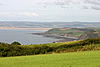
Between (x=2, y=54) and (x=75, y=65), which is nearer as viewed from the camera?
(x=75, y=65)

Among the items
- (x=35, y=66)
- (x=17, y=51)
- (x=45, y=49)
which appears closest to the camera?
(x=35, y=66)

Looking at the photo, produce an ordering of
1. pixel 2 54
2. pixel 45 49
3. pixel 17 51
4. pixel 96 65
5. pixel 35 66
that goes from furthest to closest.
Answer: pixel 45 49 < pixel 17 51 < pixel 2 54 < pixel 35 66 < pixel 96 65

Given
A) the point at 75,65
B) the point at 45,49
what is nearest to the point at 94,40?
the point at 45,49

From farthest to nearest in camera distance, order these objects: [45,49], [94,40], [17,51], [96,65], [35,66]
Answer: [94,40] → [45,49] → [17,51] → [35,66] → [96,65]

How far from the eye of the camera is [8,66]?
65.3 feet

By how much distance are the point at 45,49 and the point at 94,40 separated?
15849mm

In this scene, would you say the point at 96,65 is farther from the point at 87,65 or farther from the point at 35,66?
the point at 35,66

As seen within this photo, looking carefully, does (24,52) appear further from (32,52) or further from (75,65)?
(75,65)

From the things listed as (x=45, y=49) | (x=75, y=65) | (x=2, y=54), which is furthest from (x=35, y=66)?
(x=45, y=49)

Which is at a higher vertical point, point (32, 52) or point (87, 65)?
point (87, 65)

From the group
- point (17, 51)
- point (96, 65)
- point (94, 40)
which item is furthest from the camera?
point (94, 40)

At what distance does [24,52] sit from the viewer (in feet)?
141

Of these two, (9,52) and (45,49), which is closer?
(9,52)

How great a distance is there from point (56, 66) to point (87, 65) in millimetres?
2853
